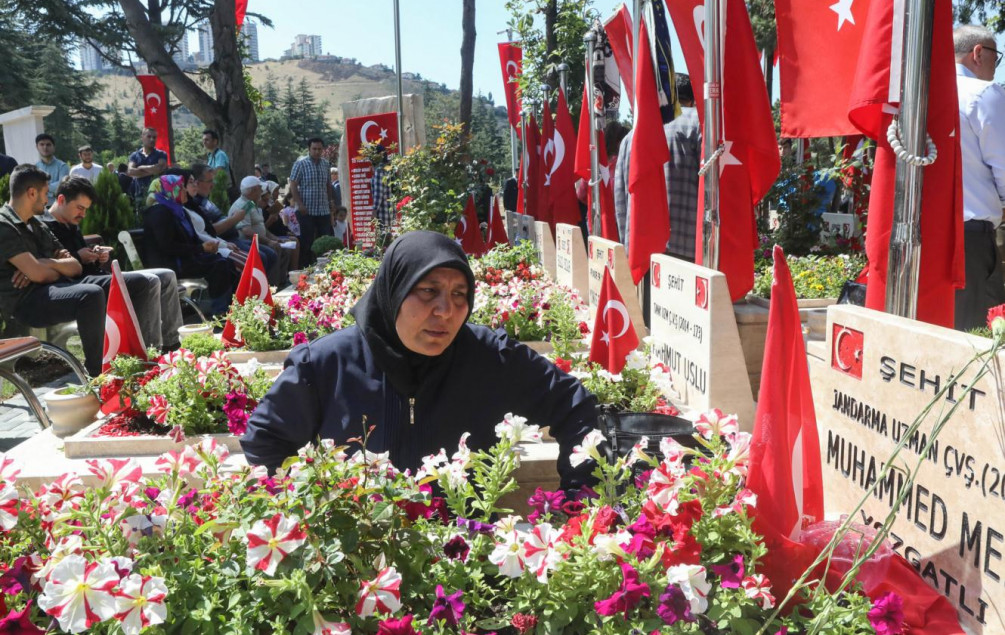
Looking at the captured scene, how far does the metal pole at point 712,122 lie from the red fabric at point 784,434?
2117 millimetres

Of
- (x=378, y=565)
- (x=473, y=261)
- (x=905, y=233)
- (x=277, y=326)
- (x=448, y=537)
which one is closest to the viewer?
(x=378, y=565)

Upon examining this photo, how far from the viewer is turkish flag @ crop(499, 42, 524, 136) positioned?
13840mm

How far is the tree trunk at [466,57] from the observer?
17.7 metres

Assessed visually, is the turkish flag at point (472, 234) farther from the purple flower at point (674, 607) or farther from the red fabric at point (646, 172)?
the purple flower at point (674, 607)

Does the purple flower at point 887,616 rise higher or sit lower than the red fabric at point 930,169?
lower

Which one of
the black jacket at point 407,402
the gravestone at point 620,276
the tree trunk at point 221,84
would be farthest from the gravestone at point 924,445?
the tree trunk at point 221,84

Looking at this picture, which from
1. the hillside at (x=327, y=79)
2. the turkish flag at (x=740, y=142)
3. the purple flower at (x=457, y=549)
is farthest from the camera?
the hillside at (x=327, y=79)

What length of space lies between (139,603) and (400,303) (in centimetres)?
120

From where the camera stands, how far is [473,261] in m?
7.03

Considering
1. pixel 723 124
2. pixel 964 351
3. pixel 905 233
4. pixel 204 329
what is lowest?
pixel 204 329

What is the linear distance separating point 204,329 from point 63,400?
1640 mm

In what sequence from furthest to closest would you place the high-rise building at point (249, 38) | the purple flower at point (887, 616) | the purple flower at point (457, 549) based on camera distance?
the high-rise building at point (249, 38) < the purple flower at point (457, 549) < the purple flower at point (887, 616)

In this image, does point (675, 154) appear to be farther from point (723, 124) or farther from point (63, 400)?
point (63, 400)

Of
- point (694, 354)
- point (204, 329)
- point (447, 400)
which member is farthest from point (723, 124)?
point (204, 329)
